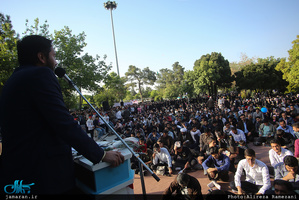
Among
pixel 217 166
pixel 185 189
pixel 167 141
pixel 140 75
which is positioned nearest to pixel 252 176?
pixel 217 166

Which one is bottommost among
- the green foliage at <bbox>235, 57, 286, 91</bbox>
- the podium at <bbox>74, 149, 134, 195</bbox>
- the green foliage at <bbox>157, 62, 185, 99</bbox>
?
the podium at <bbox>74, 149, 134, 195</bbox>

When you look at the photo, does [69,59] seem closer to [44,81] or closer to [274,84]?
[44,81]

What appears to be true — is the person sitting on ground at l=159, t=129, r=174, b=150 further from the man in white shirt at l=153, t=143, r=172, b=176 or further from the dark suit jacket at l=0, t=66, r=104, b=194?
the dark suit jacket at l=0, t=66, r=104, b=194

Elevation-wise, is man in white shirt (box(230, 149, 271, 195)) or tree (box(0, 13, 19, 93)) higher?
tree (box(0, 13, 19, 93))

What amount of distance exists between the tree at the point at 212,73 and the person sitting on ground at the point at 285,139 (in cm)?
1887

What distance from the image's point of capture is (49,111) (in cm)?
102

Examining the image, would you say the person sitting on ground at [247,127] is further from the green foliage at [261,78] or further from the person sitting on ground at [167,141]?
the green foliage at [261,78]

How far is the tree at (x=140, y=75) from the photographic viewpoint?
153 ft

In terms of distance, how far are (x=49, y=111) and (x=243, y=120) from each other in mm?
9104

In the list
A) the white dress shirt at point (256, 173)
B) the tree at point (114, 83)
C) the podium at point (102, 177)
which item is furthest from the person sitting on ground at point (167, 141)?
the tree at point (114, 83)

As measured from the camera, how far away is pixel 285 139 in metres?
5.85

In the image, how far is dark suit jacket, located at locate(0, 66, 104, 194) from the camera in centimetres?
101

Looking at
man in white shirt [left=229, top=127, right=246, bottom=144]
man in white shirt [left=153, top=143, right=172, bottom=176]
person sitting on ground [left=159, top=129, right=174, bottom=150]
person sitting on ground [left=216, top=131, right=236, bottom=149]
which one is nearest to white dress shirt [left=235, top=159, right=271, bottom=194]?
person sitting on ground [left=216, top=131, right=236, bottom=149]

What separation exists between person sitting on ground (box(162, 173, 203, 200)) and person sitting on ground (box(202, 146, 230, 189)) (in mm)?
1330
